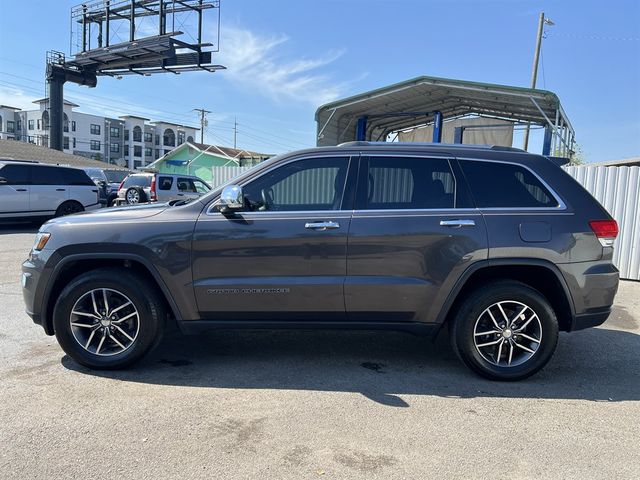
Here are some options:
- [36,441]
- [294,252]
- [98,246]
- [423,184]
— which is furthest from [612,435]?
[98,246]

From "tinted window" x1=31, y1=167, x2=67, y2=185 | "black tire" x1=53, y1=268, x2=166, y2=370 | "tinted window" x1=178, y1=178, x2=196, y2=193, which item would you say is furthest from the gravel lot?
"tinted window" x1=178, y1=178, x2=196, y2=193

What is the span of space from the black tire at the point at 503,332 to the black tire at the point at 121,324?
258 centimetres

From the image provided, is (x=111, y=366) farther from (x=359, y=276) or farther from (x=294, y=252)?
(x=359, y=276)

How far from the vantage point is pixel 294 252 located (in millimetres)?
4074

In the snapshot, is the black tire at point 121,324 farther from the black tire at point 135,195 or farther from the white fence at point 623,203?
the black tire at point 135,195

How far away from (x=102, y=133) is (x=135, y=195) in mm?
81859

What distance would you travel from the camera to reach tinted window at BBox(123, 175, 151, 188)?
18.7m

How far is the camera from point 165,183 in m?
18.6

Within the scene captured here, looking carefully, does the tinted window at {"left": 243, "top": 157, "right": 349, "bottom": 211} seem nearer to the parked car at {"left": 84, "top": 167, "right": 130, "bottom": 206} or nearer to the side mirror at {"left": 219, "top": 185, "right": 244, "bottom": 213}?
the side mirror at {"left": 219, "top": 185, "right": 244, "bottom": 213}

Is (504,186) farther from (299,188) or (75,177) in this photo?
(75,177)

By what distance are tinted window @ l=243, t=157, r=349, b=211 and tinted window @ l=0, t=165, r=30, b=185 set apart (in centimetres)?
1224

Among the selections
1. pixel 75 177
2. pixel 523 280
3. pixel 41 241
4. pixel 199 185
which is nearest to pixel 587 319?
pixel 523 280

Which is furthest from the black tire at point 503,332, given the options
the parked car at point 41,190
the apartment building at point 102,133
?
the apartment building at point 102,133

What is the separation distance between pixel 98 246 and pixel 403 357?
9.70 ft
